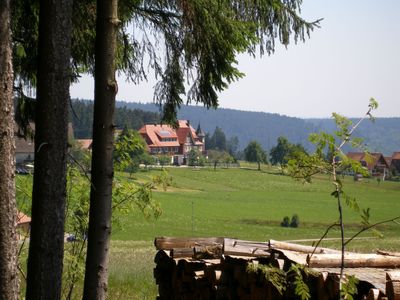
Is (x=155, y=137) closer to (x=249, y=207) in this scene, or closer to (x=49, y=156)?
(x=249, y=207)

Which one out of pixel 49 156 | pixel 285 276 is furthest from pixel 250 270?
pixel 49 156

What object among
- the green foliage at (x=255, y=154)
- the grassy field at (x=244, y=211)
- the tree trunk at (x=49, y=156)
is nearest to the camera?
the tree trunk at (x=49, y=156)

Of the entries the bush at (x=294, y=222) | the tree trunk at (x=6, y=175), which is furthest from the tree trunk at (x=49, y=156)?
the bush at (x=294, y=222)

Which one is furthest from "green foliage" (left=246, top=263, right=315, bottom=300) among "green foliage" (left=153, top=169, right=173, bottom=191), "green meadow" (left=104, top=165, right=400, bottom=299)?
"green meadow" (left=104, top=165, right=400, bottom=299)

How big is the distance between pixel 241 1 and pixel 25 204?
15.3 ft

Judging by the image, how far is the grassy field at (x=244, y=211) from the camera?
120 ft

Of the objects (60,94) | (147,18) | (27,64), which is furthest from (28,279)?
(147,18)

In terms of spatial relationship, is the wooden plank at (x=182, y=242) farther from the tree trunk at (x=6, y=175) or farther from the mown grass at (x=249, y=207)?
the mown grass at (x=249, y=207)

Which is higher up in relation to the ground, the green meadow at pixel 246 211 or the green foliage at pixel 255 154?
the green foliage at pixel 255 154

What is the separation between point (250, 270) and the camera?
5.16 meters

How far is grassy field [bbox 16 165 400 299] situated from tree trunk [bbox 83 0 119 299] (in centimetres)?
714

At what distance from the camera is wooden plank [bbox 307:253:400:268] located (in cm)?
588

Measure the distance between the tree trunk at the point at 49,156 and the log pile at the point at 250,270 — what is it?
1528mm

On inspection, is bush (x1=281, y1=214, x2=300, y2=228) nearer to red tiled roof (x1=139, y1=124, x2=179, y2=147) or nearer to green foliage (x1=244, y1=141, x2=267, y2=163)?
green foliage (x1=244, y1=141, x2=267, y2=163)
